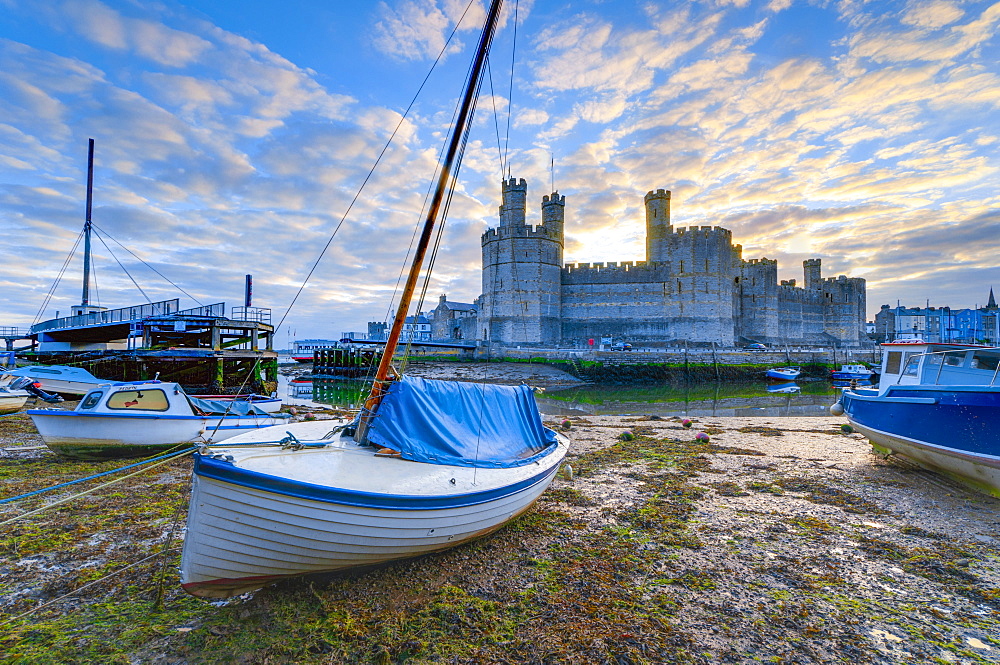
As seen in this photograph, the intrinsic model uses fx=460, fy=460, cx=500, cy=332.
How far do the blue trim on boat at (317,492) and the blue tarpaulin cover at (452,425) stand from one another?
75cm

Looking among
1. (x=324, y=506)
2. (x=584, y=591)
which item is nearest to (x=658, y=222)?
(x=584, y=591)

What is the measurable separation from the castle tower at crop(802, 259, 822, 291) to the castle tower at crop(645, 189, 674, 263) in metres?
22.9

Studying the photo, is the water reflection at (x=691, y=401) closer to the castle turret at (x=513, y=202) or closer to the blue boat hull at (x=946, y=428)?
the blue boat hull at (x=946, y=428)

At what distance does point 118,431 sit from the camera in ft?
27.2

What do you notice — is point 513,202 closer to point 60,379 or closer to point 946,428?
point 60,379

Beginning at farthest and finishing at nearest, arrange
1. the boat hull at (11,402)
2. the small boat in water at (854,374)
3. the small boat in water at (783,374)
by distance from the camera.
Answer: the small boat in water at (783,374) < the small boat in water at (854,374) < the boat hull at (11,402)

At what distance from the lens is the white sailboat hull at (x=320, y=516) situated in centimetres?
341

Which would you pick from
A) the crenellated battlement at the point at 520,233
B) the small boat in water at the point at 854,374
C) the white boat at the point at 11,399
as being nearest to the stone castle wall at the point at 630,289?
the crenellated battlement at the point at 520,233

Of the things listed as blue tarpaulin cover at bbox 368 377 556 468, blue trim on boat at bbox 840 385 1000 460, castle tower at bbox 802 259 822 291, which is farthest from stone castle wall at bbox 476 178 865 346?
blue tarpaulin cover at bbox 368 377 556 468

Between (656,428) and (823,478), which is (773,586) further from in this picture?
(656,428)

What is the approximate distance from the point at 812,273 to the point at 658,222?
963 inches

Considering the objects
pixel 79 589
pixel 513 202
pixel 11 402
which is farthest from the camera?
pixel 513 202

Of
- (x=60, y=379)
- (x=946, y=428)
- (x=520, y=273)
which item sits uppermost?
(x=520, y=273)

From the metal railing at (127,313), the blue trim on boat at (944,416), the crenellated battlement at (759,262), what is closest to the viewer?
the blue trim on boat at (944,416)
